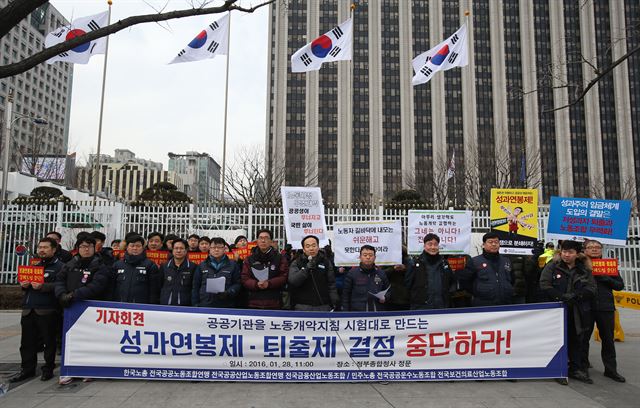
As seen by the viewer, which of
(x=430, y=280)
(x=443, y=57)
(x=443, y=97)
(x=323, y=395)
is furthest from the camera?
(x=443, y=97)

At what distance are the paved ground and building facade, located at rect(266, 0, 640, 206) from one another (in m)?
70.9

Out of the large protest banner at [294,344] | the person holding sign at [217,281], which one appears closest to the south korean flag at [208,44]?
the person holding sign at [217,281]

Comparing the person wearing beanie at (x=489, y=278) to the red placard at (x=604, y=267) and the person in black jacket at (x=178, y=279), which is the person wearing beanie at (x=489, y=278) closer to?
the red placard at (x=604, y=267)

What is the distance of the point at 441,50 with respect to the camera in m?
14.5

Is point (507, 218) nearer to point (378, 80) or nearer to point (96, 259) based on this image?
point (96, 259)

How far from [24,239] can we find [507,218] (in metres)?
14.9

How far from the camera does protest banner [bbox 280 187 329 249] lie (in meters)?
7.79

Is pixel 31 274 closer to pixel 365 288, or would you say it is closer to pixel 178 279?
pixel 178 279

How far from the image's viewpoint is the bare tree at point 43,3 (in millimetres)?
5367

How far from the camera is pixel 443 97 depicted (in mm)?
83125

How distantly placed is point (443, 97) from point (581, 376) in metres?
83.1

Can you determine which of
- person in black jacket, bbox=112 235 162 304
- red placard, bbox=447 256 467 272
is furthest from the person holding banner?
person in black jacket, bbox=112 235 162 304

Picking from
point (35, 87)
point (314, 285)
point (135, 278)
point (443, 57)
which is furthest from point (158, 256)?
point (35, 87)

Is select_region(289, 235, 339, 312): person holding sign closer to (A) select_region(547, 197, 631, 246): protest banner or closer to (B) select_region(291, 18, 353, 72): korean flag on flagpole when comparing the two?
(A) select_region(547, 197, 631, 246): protest banner
